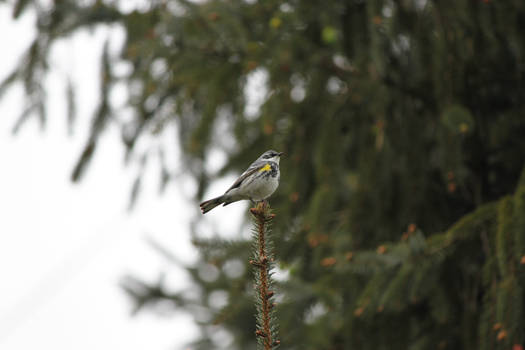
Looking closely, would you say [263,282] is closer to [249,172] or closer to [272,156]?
[249,172]

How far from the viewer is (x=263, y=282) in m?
1.66

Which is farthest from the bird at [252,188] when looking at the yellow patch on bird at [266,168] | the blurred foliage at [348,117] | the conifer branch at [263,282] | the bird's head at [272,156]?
the conifer branch at [263,282]

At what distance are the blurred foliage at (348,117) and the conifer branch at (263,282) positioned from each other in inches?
47.9

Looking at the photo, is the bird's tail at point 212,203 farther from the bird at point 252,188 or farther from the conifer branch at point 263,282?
the conifer branch at point 263,282

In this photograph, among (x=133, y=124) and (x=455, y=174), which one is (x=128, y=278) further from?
(x=455, y=174)

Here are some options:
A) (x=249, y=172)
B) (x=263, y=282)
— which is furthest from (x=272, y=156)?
(x=263, y=282)

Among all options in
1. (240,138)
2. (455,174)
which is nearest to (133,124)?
(240,138)

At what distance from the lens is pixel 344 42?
3775mm

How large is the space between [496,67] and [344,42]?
3.26 ft

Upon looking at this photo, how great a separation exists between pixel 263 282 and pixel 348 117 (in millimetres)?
2446

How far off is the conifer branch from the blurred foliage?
122 cm

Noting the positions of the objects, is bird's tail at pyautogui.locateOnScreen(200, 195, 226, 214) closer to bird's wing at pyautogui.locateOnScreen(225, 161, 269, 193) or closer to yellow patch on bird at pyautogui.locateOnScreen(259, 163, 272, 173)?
bird's wing at pyautogui.locateOnScreen(225, 161, 269, 193)

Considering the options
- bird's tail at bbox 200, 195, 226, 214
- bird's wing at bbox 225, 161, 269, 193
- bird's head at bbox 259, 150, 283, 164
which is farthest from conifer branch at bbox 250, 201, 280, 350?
bird's head at bbox 259, 150, 283, 164

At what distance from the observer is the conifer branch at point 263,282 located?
1.54 meters
